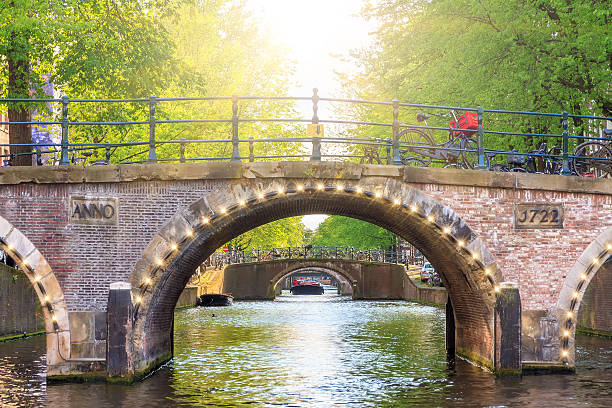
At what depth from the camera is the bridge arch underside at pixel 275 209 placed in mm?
12773

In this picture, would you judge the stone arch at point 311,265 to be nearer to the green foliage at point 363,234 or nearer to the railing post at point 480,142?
the green foliage at point 363,234

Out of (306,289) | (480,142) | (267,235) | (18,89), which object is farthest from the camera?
(306,289)

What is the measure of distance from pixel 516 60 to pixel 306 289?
52.9m

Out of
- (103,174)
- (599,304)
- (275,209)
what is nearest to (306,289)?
(599,304)

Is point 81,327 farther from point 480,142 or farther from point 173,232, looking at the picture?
point 480,142

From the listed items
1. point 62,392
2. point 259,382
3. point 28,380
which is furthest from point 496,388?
point 28,380

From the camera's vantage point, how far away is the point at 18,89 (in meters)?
17.5

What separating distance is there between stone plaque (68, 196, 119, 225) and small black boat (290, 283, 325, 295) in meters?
56.0

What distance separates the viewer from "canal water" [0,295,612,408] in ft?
37.4

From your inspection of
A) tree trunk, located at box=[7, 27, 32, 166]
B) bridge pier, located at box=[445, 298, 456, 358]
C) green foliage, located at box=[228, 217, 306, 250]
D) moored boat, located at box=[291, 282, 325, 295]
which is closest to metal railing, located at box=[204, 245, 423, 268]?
green foliage, located at box=[228, 217, 306, 250]

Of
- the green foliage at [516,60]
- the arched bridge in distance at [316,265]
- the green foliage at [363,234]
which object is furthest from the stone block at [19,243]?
the green foliage at [363,234]

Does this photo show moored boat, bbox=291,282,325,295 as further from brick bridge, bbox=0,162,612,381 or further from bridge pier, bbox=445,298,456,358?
brick bridge, bbox=0,162,612,381

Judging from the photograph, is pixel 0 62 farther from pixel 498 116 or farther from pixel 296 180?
pixel 498 116

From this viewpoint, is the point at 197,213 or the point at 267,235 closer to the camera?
the point at 197,213
